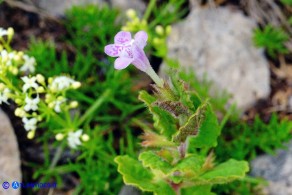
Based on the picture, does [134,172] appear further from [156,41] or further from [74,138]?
[156,41]

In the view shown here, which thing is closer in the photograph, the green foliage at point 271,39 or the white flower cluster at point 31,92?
the white flower cluster at point 31,92

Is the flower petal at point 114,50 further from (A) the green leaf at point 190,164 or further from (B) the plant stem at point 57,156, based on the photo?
(B) the plant stem at point 57,156

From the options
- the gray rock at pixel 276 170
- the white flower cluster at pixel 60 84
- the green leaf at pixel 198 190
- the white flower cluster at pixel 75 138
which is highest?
the white flower cluster at pixel 60 84

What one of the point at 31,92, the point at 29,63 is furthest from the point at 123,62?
the point at 29,63

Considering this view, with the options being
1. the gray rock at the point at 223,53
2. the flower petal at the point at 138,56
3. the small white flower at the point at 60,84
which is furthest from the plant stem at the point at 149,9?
the flower petal at the point at 138,56

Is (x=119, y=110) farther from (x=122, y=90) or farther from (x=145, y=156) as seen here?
(x=145, y=156)

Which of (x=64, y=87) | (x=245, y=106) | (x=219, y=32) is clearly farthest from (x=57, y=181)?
(x=219, y=32)
